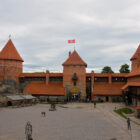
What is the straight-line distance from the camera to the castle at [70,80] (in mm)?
41844

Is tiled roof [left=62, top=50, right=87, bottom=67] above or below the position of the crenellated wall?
above

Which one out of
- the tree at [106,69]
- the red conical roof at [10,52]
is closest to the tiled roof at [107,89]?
the red conical roof at [10,52]

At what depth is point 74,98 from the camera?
42.6 metres

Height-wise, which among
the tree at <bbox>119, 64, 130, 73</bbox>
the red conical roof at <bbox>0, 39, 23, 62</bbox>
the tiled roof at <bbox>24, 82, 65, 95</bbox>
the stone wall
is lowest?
the tiled roof at <bbox>24, 82, 65, 95</bbox>

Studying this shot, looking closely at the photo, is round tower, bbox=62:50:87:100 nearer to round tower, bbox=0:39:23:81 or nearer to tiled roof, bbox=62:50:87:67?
tiled roof, bbox=62:50:87:67

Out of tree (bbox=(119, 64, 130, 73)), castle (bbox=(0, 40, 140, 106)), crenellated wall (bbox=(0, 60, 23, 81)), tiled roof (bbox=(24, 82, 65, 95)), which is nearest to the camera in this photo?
castle (bbox=(0, 40, 140, 106))

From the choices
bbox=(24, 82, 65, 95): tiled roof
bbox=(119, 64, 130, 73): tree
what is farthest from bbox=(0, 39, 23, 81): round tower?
bbox=(119, 64, 130, 73): tree

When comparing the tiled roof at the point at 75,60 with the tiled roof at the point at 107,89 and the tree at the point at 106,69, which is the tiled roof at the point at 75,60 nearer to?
the tiled roof at the point at 107,89

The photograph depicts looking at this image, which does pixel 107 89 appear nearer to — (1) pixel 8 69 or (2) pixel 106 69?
(1) pixel 8 69

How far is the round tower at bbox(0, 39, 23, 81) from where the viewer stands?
44344 millimetres

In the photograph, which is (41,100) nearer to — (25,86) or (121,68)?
(25,86)

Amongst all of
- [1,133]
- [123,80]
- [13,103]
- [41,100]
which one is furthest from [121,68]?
[1,133]

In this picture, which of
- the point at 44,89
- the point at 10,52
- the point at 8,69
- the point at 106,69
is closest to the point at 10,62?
the point at 8,69

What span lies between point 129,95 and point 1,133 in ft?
89.2
